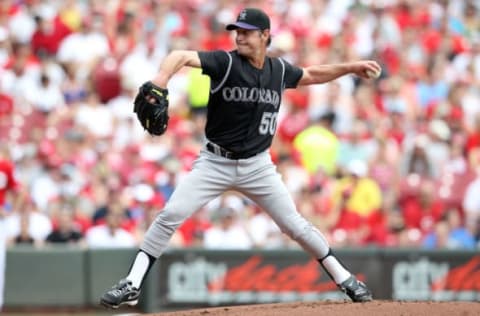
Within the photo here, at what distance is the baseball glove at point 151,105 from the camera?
736 centimetres

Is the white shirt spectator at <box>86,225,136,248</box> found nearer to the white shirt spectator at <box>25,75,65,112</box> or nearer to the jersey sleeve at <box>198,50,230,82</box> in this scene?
the white shirt spectator at <box>25,75,65,112</box>

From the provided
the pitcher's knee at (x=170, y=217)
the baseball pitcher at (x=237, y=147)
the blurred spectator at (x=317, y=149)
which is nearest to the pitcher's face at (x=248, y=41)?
the baseball pitcher at (x=237, y=147)

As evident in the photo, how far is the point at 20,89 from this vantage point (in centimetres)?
1488

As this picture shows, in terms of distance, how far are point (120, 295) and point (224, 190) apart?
3.36ft

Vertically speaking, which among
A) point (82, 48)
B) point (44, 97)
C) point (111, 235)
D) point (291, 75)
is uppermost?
point (82, 48)

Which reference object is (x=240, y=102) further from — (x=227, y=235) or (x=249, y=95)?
(x=227, y=235)

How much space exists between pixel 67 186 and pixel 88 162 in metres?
0.56

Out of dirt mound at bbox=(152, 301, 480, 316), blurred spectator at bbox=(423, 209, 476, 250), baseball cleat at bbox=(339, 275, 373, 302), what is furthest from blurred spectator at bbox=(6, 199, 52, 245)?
baseball cleat at bbox=(339, 275, 373, 302)

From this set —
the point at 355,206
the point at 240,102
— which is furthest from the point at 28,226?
the point at 240,102

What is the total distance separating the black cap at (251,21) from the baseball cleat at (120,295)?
1866 millimetres

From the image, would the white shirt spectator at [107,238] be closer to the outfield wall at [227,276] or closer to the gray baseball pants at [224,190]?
the outfield wall at [227,276]

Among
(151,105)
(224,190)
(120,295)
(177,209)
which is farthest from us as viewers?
(224,190)

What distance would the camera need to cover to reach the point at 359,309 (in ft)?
25.8

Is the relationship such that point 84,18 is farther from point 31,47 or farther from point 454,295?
point 454,295
